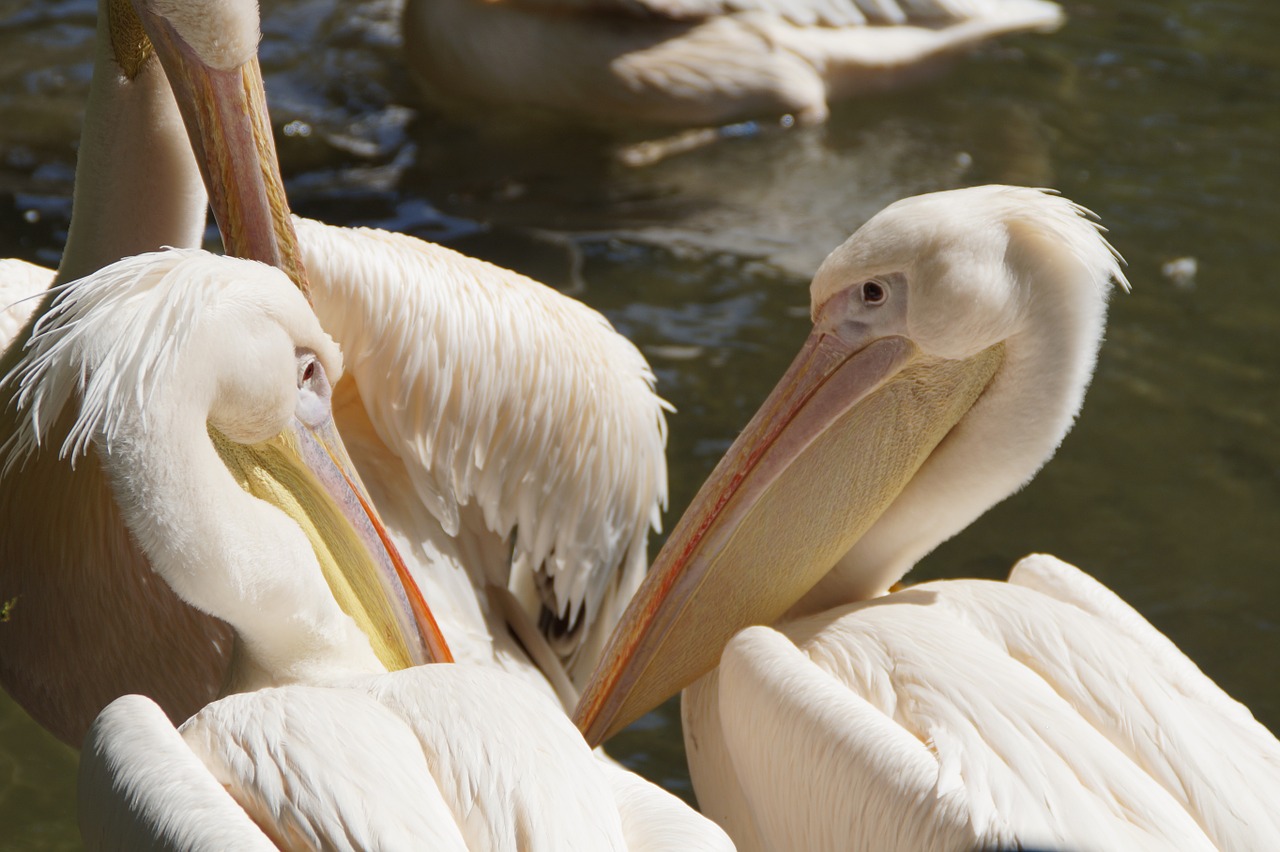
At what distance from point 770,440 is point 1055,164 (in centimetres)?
306

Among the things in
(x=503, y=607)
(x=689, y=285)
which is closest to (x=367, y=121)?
(x=689, y=285)

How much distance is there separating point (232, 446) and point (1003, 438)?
123 cm

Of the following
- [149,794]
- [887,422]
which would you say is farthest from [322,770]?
[887,422]

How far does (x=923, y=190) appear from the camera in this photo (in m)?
4.98

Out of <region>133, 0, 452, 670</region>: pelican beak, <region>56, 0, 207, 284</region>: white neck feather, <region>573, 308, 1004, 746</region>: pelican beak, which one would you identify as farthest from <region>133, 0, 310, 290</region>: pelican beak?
<region>573, 308, 1004, 746</region>: pelican beak

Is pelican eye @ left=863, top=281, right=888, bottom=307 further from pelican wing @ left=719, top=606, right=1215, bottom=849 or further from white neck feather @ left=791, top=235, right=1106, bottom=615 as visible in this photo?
pelican wing @ left=719, top=606, right=1215, bottom=849

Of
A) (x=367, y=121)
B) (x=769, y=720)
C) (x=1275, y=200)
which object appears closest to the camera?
(x=769, y=720)

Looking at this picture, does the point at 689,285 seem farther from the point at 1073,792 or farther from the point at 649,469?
the point at 1073,792

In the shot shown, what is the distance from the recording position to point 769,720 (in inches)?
87.4

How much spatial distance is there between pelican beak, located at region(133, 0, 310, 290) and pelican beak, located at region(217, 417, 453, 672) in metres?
0.35

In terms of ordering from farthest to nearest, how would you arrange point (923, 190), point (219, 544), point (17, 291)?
point (923, 190), point (17, 291), point (219, 544)

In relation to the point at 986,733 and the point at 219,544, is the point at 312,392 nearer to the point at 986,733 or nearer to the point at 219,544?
the point at 219,544

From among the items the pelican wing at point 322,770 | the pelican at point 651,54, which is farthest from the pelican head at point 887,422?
the pelican at point 651,54

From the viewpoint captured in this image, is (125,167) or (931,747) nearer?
(931,747)
